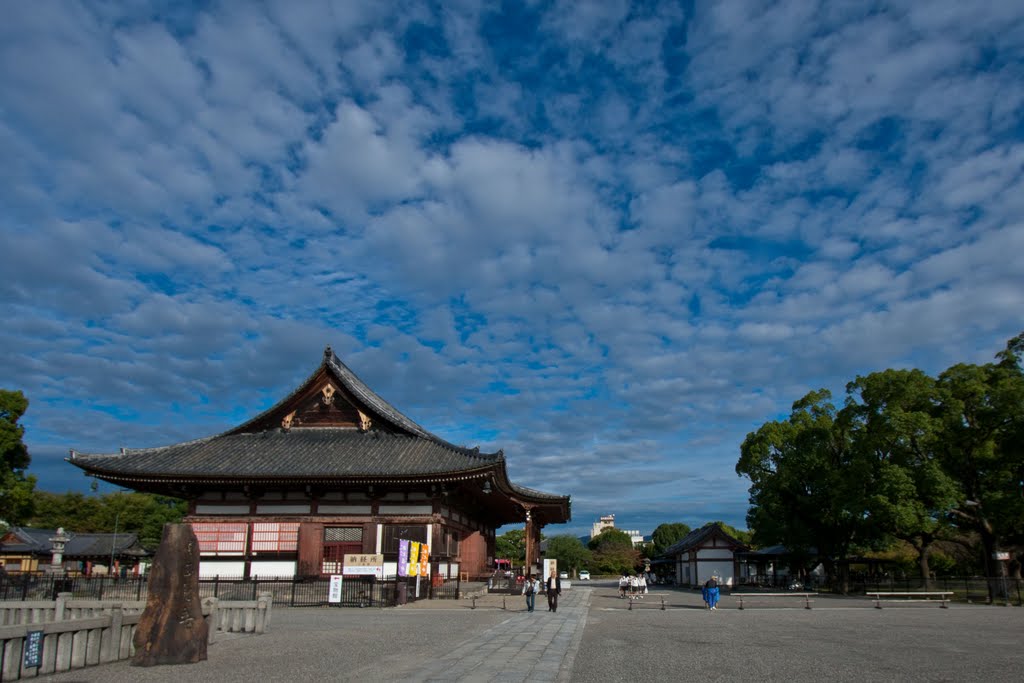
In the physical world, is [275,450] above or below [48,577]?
above

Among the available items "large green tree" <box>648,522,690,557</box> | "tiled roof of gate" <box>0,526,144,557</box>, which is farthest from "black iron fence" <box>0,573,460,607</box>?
"large green tree" <box>648,522,690,557</box>

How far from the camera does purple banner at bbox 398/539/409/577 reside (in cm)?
2458

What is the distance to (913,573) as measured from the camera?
5391 cm

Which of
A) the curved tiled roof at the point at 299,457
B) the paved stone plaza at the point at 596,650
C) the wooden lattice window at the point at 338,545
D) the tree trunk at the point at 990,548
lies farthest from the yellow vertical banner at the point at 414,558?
the tree trunk at the point at 990,548

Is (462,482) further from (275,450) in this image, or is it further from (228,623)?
(228,623)

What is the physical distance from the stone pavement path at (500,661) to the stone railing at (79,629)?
4.34 meters

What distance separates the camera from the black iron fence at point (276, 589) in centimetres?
2508

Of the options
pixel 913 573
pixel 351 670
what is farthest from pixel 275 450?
pixel 913 573

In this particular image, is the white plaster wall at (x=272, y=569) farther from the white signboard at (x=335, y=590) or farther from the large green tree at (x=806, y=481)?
the large green tree at (x=806, y=481)

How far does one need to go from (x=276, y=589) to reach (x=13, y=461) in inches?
1010

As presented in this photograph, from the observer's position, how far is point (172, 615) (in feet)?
36.7

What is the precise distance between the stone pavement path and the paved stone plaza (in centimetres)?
2

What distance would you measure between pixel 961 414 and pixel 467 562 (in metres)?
25.7

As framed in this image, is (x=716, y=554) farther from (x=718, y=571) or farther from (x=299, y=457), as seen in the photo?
(x=299, y=457)
